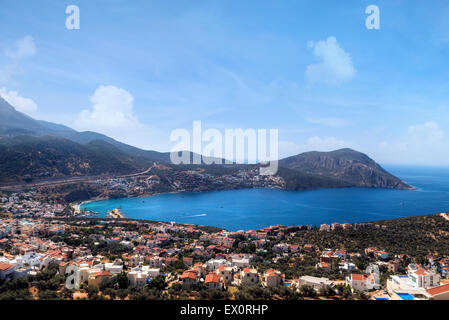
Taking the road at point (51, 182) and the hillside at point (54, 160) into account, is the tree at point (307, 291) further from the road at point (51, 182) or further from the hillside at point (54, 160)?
the hillside at point (54, 160)

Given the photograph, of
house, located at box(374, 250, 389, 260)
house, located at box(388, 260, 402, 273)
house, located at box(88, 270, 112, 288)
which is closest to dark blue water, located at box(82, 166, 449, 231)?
house, located at box(374, 250, 389, 260)

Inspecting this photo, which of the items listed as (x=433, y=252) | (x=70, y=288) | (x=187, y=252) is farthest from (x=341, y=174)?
(x=70, y=288)

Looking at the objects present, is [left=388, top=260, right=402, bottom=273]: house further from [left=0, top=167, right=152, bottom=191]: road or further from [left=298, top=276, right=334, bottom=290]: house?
[left=0, top=167, right=152, bottom=191]: road

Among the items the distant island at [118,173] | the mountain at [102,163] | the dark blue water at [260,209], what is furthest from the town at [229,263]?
the mountain at [102,163]
